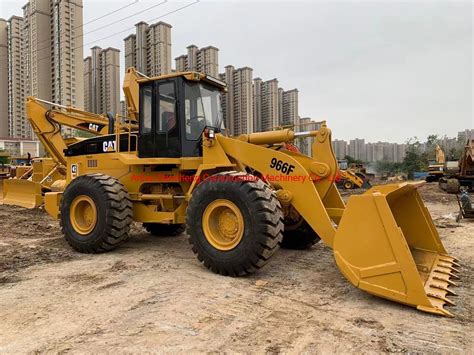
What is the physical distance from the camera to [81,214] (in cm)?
659

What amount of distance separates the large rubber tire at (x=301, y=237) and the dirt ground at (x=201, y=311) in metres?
0.38

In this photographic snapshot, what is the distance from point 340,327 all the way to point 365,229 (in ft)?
3.62

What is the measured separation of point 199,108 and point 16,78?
36112mm

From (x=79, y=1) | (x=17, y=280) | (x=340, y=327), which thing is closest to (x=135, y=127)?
(x=17, y=280)

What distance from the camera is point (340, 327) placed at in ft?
10.9

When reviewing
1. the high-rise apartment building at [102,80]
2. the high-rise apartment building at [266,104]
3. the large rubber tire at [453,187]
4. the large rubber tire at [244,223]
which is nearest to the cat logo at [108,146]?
the large rubber tire at [244,223]

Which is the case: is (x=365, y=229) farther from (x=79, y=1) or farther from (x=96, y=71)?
(x=96, y=71)

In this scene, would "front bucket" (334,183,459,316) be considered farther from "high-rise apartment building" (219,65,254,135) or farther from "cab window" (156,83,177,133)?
"high-rise apartment building" (219,65,254,135)

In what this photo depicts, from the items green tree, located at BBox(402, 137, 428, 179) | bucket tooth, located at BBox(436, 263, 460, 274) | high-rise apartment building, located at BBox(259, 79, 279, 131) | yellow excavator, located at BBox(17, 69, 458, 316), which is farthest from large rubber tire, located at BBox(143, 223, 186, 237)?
green tree, located at BBox(402, 137, 428, 179)

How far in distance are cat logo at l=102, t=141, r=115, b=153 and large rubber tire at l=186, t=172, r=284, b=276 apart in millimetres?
2562

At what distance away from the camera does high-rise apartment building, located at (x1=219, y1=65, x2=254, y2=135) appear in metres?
12.5

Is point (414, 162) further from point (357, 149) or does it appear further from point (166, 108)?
point (166, 108)

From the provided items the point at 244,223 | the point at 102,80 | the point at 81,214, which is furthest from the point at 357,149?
the point at 244,223

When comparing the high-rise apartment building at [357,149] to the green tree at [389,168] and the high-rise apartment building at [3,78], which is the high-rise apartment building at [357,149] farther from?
the high-rise apartment building at [3,78]
